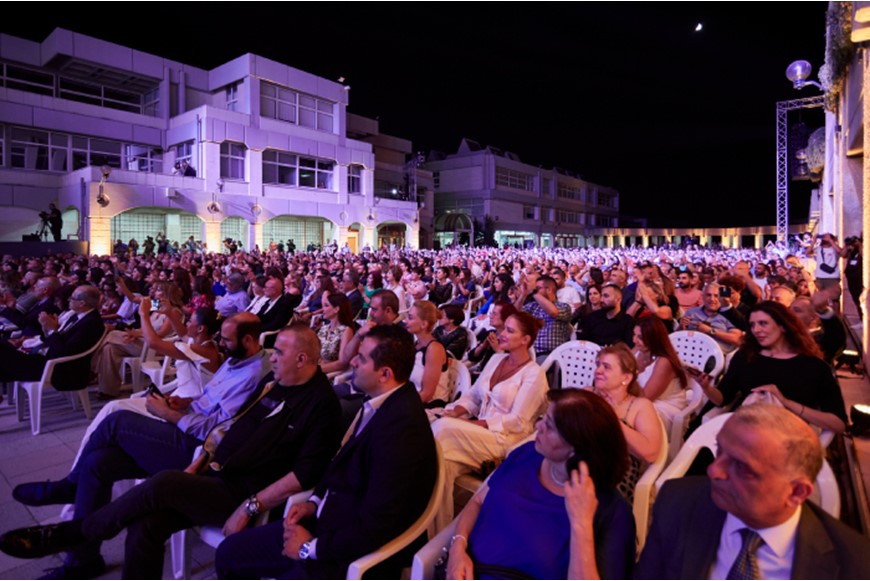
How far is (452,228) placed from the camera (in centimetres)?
4788

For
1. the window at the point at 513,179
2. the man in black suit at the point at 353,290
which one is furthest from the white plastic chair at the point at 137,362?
the window at the point at 513,179

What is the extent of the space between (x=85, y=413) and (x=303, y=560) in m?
4.26

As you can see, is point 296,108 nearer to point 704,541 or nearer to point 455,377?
point 455,377

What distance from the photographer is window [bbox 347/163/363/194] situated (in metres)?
32.5

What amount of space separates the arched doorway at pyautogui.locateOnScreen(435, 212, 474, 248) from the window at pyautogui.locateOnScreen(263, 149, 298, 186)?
17128mm

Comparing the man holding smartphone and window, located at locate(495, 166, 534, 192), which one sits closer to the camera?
the man holding smartphone

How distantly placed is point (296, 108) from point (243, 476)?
1202 inches

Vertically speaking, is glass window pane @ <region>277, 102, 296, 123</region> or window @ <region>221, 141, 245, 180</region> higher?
glass window pane @ <region>277, 102, 296, 123</region>

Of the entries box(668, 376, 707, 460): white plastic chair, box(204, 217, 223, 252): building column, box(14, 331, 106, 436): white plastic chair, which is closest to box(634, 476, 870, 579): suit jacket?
box(668, 376, 707, 460): white plastic chair

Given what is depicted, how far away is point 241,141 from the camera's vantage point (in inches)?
1048

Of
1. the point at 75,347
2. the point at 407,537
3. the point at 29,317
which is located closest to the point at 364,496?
the point at 407,537

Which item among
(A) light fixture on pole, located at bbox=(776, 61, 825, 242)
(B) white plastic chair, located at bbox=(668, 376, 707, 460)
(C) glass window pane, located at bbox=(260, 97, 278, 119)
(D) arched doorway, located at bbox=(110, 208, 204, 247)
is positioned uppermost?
(C) glass window pane, located at bbox=(260, 97, 278, 119)

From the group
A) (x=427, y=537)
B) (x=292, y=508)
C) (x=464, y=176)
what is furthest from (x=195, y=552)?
(x=464, y=176)

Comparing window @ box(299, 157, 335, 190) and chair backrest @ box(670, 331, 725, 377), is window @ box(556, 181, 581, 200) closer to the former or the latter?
window @ box(299, 157, 335, 190)
